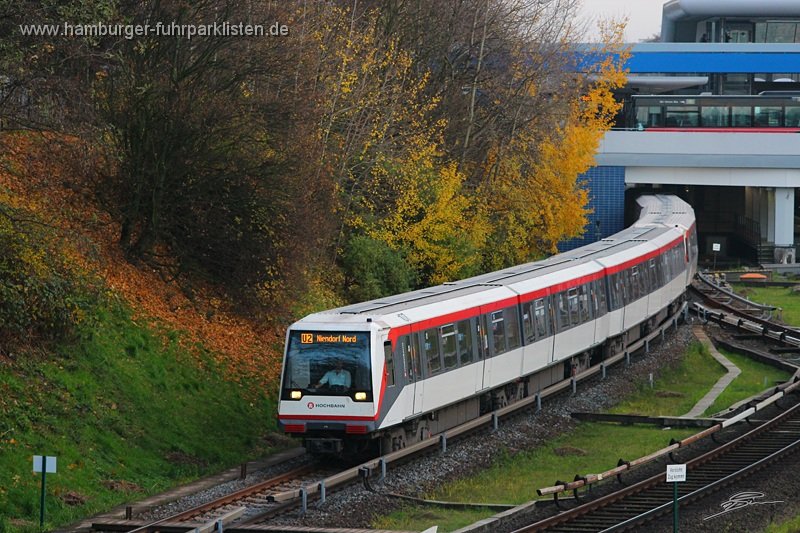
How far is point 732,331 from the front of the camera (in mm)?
44281

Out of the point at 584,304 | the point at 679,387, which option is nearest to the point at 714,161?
the point at 679,387

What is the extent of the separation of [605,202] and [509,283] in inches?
1591

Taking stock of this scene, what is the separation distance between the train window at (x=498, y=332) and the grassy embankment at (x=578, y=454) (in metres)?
2.19

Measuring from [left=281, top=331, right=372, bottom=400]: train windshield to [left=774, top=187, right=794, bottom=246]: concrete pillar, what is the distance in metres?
52.1

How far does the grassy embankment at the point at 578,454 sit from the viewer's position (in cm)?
1969

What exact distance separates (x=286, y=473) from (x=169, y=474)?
2056 millimetres

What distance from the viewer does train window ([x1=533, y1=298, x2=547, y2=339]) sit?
2909 centimetres

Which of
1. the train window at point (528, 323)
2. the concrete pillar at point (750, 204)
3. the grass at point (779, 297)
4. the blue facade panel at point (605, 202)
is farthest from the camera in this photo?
the concrete pillar at point (750, 204)

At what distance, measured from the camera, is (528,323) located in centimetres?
2862

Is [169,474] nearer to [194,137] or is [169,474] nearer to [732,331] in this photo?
[194,137]

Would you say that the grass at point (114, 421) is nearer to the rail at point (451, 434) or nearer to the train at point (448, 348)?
the train at point (448, 348)

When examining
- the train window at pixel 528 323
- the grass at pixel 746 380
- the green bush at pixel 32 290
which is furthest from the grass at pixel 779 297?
the green bush at pixel 32 290

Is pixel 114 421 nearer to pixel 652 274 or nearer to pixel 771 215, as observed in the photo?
A: pixel 652 274

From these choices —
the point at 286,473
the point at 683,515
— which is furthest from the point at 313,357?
the point at 683,515
